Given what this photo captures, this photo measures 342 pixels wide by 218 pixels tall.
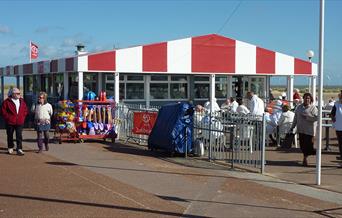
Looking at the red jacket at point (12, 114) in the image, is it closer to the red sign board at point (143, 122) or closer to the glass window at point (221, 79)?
the red sign board at point (143, 122)

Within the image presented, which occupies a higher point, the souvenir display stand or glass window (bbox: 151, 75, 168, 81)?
glass window (bbox: 151, 75, 168, 81)

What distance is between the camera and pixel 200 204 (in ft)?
25.9

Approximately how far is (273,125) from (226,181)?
6.57m

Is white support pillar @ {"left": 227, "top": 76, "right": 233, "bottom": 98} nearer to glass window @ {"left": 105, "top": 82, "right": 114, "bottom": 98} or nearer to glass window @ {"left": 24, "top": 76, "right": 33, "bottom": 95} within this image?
glass window @ {"left": 105, "top": 82, "right": 114, "bottom": 98}

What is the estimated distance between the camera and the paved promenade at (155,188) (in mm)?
7457

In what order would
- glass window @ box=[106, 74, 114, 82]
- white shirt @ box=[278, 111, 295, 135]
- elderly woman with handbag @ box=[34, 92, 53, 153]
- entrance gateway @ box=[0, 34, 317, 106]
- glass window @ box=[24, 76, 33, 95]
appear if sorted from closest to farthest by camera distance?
elderly woman with handbag @ box=[34, 92, 53, 153]
white shirt @ box=[278, 111, 295, 135]
entrance gateway @ box=[0, 34, 317, 106]
glass window @ box=[106, 74, 114, 82]
glass window @ box=[24, 76, 33, 95]

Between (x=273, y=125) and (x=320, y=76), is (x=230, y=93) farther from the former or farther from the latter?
(x=320, y=76)

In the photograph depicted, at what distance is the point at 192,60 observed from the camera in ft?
72.0

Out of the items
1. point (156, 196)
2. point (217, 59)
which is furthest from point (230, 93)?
point (156, 196)

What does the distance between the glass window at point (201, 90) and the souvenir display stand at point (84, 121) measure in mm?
8568

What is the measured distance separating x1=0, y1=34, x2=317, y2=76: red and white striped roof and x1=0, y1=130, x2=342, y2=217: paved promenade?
6691 mm

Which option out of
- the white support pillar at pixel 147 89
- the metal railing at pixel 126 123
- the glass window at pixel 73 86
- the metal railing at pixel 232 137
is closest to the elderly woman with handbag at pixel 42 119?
the metal railing at pixel 126 123

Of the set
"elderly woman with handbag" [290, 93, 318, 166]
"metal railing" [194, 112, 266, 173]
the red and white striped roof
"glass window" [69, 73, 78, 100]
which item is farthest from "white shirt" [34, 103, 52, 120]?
"glass window" [69, 73, 78, 100]

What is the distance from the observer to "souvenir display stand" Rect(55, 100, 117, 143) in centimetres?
1641
